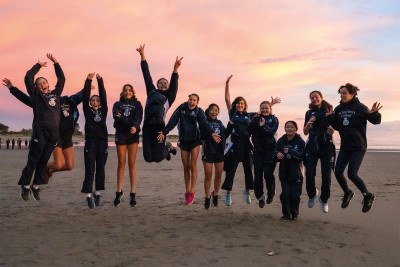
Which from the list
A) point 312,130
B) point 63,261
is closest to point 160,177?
point 312,130

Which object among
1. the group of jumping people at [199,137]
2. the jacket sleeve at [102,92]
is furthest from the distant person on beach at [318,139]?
the jacket sleeve at [102,92]

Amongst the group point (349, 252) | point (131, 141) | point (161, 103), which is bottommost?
point (349, 252)

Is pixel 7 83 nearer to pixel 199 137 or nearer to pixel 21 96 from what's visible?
pixel 21 96

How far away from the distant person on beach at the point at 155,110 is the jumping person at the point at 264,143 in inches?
75.5

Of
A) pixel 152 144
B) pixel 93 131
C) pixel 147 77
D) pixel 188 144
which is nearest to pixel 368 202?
pixel 188 144

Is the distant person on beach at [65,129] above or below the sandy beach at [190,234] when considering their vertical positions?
above

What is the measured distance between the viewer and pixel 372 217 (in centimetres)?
914

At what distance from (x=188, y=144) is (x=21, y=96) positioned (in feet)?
12.2

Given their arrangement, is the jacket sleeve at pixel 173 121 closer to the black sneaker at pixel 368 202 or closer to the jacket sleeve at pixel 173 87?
the jacket sleeve at pixel 173 87

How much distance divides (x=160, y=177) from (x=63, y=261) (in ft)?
37.1

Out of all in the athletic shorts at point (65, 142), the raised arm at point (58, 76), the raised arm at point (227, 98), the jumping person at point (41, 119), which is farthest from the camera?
the raised arm at point (227, 98)

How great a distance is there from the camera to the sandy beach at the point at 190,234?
6.18 m

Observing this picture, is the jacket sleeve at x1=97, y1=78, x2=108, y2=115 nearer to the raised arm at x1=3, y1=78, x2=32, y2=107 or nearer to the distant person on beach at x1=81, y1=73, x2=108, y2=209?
the distant person on beach at x1=81, y1=73, x2=108, y2=209

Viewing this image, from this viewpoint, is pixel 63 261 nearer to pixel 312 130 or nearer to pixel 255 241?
pixel 255 241
